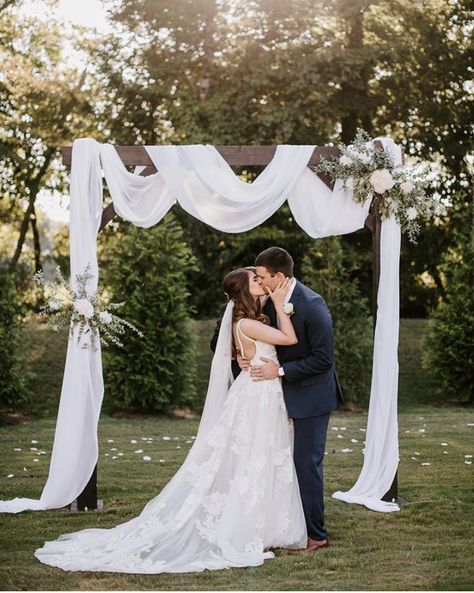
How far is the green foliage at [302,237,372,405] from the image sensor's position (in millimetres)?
13148

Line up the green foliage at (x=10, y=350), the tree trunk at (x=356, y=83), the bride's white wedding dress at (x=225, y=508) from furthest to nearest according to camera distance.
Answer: the tree trunk at (x=356, y=83) → the green foliage at (x=10, y=350) → the bride's white wedding dress at (x=225, y=508)

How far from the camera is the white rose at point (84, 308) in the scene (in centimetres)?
641

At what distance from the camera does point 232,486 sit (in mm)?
5750

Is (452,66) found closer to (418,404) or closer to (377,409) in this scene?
(418,404)

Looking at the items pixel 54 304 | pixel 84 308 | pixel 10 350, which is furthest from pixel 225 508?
pixel 10 350

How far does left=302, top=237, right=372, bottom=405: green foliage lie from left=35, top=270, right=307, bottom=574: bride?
7241mm

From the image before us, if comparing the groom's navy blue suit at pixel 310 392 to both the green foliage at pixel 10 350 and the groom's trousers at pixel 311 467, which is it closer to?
the groom's trousers at pixel 311 467

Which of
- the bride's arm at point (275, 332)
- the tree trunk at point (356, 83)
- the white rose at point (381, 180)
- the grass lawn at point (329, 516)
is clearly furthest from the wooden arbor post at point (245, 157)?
the tree trunk at point (356, 83)

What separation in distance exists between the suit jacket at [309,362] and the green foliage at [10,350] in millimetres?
7231

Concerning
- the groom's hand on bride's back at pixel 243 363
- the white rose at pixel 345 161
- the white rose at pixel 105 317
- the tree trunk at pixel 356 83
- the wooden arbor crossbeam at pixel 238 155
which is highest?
the tree trunk at pixel 356 83

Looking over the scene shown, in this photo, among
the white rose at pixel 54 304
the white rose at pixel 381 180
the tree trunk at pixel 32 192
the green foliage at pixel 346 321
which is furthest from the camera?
the tree trunk at pixel 32 192

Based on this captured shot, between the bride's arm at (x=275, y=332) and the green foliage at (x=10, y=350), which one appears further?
the green foliage at (x=10, y=350)

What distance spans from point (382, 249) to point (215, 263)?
12634 mm

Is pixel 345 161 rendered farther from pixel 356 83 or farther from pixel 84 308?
pixel 356 83
